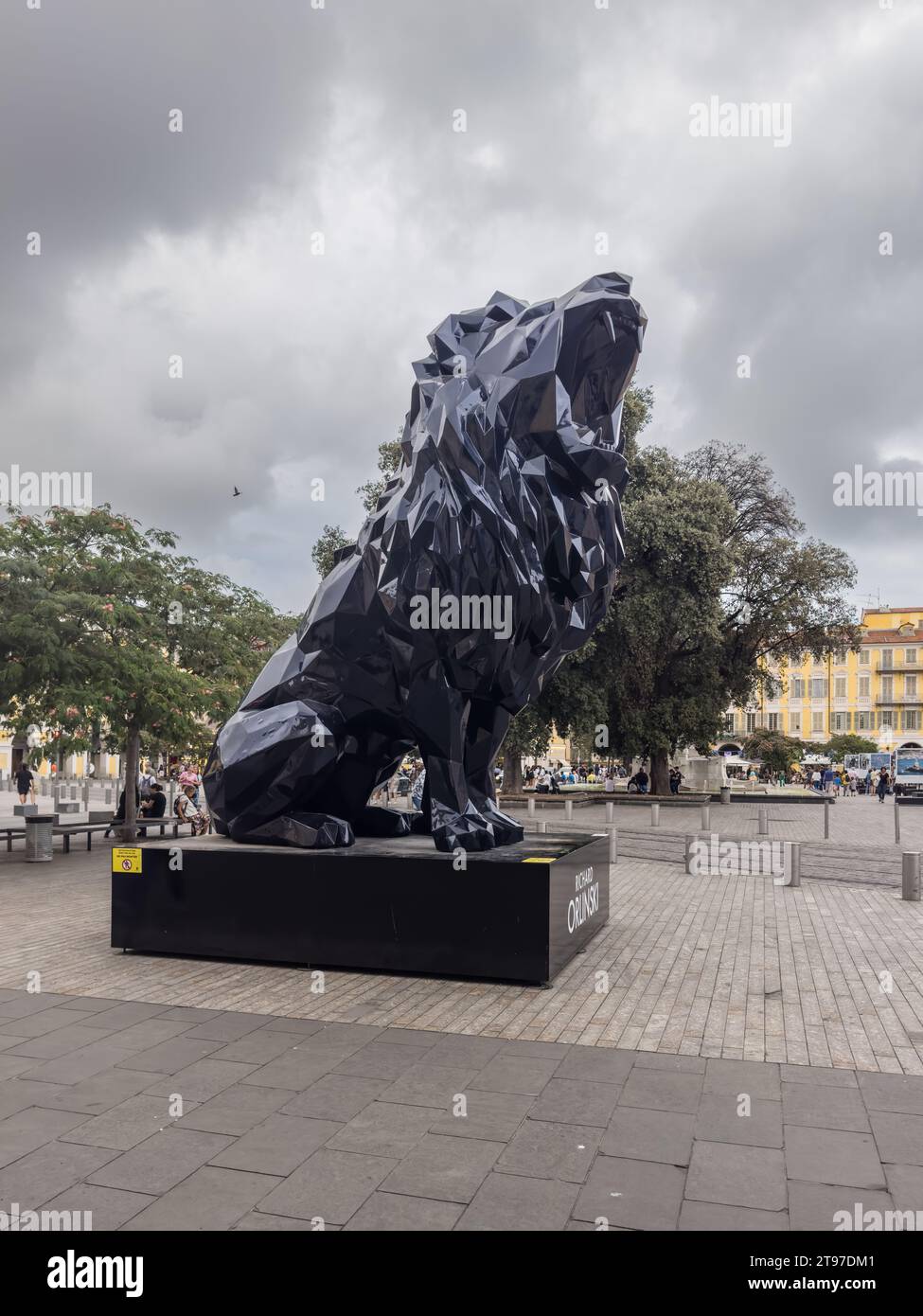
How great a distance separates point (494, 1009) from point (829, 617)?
28270 millimetres

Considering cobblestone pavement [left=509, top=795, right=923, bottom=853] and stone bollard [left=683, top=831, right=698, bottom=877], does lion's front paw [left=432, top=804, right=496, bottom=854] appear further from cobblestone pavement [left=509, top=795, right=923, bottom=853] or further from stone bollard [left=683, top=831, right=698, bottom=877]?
cobblestone pavement [left=509, top=795, right=923, bottom=853]

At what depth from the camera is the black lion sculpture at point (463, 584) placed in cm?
661

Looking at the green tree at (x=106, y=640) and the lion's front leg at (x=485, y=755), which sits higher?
the green tree at (x=106, y=640)

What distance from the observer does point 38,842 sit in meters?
14.5

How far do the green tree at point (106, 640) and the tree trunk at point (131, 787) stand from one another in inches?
1.0

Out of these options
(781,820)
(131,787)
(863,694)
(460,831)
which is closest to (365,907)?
(460,831)

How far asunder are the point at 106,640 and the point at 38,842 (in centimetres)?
332

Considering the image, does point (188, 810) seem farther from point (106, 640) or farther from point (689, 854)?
point (689, 854)

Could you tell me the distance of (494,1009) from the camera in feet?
19.7

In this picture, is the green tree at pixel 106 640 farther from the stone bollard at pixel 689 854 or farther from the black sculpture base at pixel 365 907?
the stone bollard at pixel 689 854

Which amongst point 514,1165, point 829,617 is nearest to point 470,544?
point 514,1165
